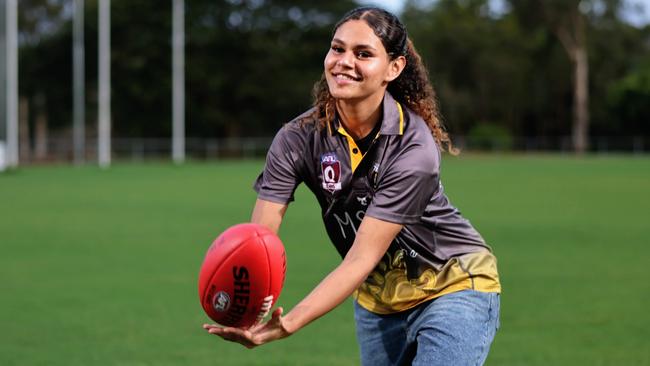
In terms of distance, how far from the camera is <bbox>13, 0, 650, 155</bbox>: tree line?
2514 inches

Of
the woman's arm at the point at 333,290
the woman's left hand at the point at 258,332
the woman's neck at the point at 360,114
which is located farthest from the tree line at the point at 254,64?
the woman's left hand at the point at 258,332

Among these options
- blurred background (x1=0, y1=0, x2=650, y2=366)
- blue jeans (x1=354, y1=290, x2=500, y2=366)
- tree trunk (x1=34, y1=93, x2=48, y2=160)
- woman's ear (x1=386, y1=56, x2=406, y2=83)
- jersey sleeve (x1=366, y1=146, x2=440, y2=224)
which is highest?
woman's ear (x1=386, y1=56, x2=406, y2=83)

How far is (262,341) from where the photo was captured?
3732 mm

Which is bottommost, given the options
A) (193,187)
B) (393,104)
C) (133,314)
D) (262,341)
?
(193,187)

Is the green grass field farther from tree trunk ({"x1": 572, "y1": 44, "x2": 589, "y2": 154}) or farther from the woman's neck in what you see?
tree trunk ({"x1": 572, "y1": 44, "x2": 589, "y2": 154})

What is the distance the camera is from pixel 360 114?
4.14 metres

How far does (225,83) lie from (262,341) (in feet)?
204

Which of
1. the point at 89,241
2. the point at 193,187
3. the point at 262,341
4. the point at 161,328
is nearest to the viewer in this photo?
the point at 262,341

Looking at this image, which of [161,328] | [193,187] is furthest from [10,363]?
[193,187]

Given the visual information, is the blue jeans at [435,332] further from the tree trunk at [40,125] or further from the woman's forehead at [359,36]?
the tree trunk at [40,125]

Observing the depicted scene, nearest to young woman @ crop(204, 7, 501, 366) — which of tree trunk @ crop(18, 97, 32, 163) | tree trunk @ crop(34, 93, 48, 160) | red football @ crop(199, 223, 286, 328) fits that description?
red football @ crop(199, 223, 286, 328)

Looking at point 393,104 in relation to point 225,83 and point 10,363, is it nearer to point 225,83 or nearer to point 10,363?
point 10,363

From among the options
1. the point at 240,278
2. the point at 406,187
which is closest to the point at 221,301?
the point at 240,278

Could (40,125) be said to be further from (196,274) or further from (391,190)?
(391,190)
